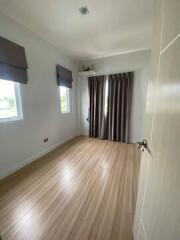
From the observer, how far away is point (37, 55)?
8.20 feet

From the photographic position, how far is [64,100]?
3.67 metres

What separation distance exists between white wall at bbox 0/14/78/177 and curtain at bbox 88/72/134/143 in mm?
1127

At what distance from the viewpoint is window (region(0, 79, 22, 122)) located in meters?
1.99

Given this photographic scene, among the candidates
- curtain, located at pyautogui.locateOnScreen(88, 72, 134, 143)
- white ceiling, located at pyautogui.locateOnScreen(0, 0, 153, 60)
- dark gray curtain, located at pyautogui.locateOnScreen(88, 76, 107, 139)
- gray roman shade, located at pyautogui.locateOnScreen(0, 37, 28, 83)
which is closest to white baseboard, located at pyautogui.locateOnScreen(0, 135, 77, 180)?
dark gray curtain, located at pyautogui.locateOnScreen(88, 76, 107, 139)

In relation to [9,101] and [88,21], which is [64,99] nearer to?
[9,101]

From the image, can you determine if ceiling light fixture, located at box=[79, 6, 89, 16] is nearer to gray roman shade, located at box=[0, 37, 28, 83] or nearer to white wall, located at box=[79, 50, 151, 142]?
gray roman shade, located at box=[0, 37, 28, 83]

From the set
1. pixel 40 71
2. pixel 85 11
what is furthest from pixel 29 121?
pixel 85 11

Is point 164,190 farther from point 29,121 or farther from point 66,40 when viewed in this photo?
point 66,40

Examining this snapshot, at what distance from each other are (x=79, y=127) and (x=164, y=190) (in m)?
3.91

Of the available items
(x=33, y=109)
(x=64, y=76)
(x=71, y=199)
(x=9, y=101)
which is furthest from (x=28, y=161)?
(x=64, y=76)

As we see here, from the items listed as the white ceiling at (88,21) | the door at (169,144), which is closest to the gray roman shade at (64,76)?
the white ceiling at (88,21)

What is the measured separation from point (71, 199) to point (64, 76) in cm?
290

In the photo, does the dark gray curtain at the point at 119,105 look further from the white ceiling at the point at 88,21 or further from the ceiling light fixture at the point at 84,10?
the ceiling light fixture at the point at 84,10

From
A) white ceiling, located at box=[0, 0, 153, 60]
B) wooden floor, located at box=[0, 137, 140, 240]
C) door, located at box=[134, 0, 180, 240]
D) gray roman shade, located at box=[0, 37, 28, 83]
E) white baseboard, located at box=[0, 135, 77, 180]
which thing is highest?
white ceiling, located at box=[0, 0, 153, 60]
